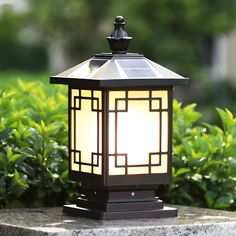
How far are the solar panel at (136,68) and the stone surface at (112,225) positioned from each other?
0.56 meters

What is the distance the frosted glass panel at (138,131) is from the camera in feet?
13.7

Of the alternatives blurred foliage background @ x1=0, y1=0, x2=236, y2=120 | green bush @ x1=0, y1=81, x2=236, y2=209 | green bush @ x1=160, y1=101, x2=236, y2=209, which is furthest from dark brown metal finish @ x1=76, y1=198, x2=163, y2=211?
blurred foliage background @ x1=0, y1=0, x2=236, y2=120

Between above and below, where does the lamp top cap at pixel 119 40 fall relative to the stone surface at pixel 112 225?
above

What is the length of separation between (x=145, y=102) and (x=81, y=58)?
20571 mm

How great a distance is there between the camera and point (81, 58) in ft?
81.1

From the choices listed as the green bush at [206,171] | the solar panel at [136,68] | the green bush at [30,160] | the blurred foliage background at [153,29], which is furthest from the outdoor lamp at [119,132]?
the blurred foliage background at [153,29]

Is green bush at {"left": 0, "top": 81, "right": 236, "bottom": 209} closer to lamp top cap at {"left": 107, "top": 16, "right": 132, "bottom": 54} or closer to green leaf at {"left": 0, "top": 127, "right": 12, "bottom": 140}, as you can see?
green leaf at {"left": 0, "top": 127, "right": 12, "bottom": 140}

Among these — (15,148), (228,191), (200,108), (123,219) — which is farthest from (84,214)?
(200,108)

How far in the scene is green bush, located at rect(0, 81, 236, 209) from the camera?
4551mm

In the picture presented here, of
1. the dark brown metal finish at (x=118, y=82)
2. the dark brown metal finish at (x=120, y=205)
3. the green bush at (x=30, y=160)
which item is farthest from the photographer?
the green bush at (x=30, y=160)

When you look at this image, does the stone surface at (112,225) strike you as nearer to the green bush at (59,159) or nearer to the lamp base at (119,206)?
the lamp base at (119,206)

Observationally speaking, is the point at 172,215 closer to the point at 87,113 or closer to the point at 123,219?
the point at 123,219

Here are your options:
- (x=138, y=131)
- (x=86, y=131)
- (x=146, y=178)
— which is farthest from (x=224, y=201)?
(x=86, y=131)

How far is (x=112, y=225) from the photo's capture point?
13.3ft
